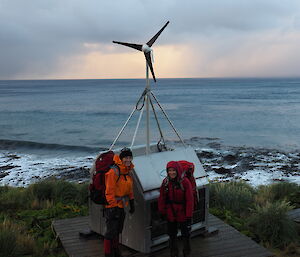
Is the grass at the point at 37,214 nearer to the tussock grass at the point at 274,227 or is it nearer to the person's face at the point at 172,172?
the person's face at the point at 172,172

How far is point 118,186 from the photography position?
4.79 m

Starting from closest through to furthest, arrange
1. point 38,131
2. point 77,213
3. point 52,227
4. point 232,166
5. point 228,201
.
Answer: point 52,227, point 77,213, point 228,201, point 232,166, point 38,131

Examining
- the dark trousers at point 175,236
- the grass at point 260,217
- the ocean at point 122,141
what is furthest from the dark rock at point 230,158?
the dark trousers at point 175,236

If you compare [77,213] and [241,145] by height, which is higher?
[77,213]

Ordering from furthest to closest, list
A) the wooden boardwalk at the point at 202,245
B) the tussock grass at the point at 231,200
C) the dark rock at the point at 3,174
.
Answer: the dark rock at the point at 3,174, the tussock grass at the point at 231,200, the wooden boardwalk at the point at 202,245

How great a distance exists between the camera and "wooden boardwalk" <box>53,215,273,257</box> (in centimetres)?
549

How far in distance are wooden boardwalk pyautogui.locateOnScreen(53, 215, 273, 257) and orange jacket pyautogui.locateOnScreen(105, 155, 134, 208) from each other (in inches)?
45.4

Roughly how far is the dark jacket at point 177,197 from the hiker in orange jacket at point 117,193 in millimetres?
514

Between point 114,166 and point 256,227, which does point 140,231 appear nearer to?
point 114,166

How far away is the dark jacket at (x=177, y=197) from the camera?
15.5 feet

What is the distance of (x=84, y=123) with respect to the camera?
4006cm

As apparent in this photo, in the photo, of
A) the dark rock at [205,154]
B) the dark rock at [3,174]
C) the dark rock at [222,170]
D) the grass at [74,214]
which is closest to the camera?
the grass at [74,214]

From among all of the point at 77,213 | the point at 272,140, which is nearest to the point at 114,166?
the point at 77,213

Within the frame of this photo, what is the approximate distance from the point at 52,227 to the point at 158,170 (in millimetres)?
2770
